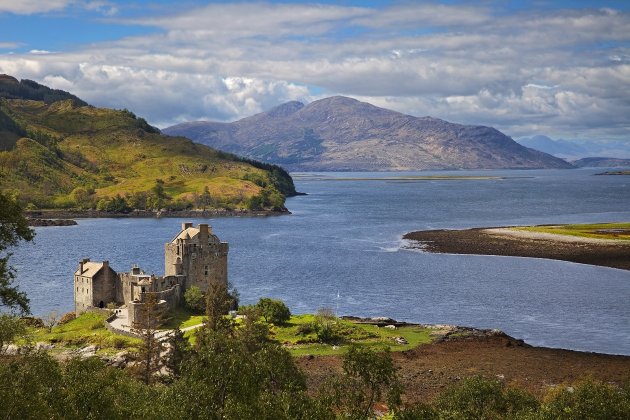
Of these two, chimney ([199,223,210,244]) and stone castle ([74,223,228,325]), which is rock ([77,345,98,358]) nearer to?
stone castle ([74,223,228,325])

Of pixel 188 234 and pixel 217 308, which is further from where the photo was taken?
pixel 188 234

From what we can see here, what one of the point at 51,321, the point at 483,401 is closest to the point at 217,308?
the point at 51,321

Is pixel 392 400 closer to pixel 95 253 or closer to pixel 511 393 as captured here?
A: pixel 511 393

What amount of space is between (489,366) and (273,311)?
2302cm

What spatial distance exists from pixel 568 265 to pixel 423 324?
2187 inches

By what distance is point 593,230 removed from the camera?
18075cm

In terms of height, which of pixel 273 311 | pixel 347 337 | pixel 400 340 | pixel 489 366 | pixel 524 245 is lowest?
pixel 489 366

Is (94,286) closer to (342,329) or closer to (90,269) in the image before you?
(90,269)

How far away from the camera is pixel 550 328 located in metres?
91.1

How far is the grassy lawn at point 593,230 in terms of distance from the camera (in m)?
168

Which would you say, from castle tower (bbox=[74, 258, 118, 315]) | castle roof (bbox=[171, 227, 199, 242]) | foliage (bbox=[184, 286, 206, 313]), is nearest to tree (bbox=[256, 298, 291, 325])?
foliage (bbox=[184, 286, 206, 313])

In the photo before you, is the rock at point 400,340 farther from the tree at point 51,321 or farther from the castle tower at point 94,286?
the tree at point 51,321

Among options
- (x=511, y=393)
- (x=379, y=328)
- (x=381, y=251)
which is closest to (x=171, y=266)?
(x=379, y=328)

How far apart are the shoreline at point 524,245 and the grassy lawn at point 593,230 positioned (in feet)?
16.4
